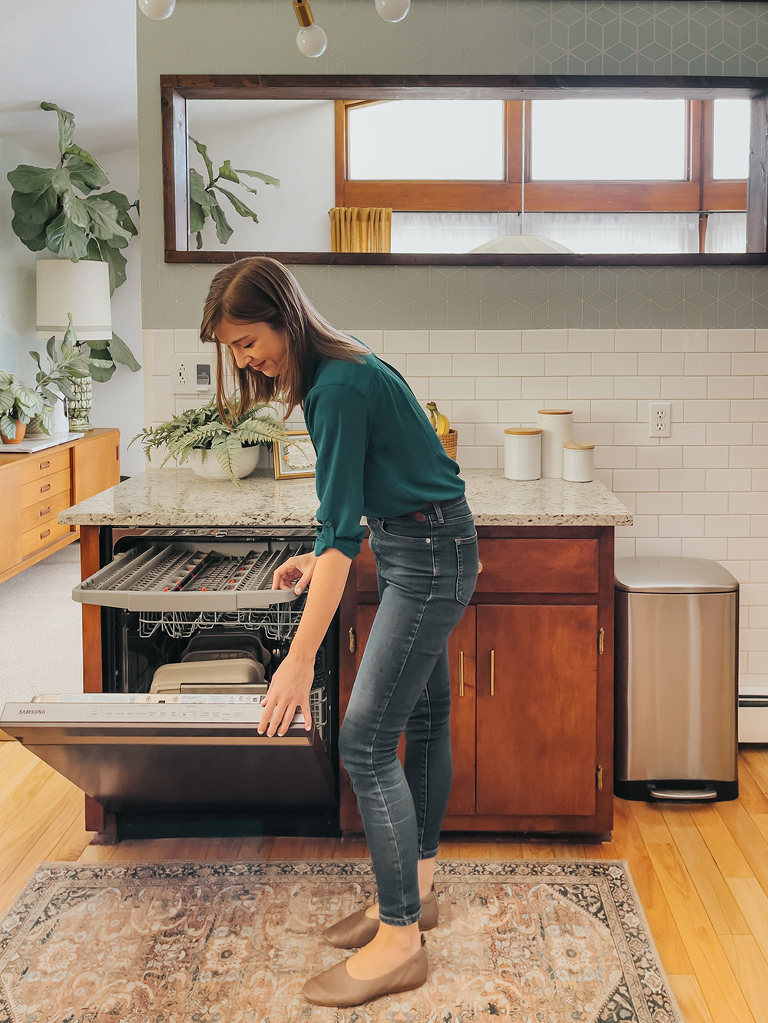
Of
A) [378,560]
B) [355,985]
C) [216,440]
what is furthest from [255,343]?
[355,985]

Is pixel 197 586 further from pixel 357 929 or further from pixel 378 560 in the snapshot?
pixel 357 929

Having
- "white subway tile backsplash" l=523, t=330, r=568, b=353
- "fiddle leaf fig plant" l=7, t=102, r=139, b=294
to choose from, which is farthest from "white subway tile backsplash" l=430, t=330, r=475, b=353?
"fiddle leaf fig plant" l=7, t=102, r=139, b=294

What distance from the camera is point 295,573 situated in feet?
6.43

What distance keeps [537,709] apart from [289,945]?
810 millimetres

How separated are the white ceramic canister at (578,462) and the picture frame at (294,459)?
744mm

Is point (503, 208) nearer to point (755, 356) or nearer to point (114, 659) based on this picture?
point (755, 356)

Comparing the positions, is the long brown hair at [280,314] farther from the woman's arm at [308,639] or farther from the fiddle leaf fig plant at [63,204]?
the fiddle leaf fig plant at [63,204]

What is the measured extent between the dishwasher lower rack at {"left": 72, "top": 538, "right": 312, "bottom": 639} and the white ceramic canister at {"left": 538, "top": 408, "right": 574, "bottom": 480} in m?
0.83

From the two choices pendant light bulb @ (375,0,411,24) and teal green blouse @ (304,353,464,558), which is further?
pendant light bulb @ (375,0,411,24)

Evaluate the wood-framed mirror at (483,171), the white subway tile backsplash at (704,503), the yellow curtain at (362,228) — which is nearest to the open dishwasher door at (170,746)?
the white subway tile backsplash at (704,503)

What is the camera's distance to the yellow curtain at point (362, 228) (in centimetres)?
537

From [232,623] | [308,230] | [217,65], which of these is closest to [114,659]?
[232,623]

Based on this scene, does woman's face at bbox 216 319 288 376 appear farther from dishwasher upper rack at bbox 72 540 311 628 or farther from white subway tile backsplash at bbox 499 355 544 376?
white subway tile backsplash at bbox 499 355 544 376

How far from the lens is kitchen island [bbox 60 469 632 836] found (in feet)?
7.35
